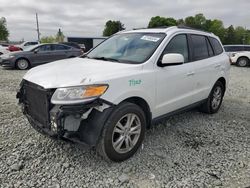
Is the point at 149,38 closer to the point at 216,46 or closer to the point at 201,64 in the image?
the point at 201,64

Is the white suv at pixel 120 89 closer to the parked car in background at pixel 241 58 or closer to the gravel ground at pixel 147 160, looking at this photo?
the gravel ground at pixel 147 160

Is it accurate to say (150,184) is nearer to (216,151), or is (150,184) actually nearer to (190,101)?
(216,151)

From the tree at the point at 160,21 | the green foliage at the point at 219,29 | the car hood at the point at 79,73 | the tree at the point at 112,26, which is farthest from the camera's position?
the tree at the point at 112,26

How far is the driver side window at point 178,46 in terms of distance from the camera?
3.77m

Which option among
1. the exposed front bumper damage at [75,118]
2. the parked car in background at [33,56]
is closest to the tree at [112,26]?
the parked car in background at [33,56]

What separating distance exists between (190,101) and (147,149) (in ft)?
4.28

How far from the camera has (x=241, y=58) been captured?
16281mm

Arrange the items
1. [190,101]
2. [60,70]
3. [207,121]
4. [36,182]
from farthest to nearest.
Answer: [207,121] < [190,101] < [60,70] < [36,182]

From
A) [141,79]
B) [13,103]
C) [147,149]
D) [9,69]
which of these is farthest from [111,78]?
[9,69]

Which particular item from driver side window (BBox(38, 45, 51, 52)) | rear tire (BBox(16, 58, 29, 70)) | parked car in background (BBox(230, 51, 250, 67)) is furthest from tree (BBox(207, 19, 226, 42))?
rear tire (BBox(16, 58, 29, 70))

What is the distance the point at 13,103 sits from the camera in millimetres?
5602

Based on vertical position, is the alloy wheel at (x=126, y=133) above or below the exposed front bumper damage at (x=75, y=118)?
below

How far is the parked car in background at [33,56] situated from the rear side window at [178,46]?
9682 millimetres

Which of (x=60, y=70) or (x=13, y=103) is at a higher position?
(x=60, y=70)
